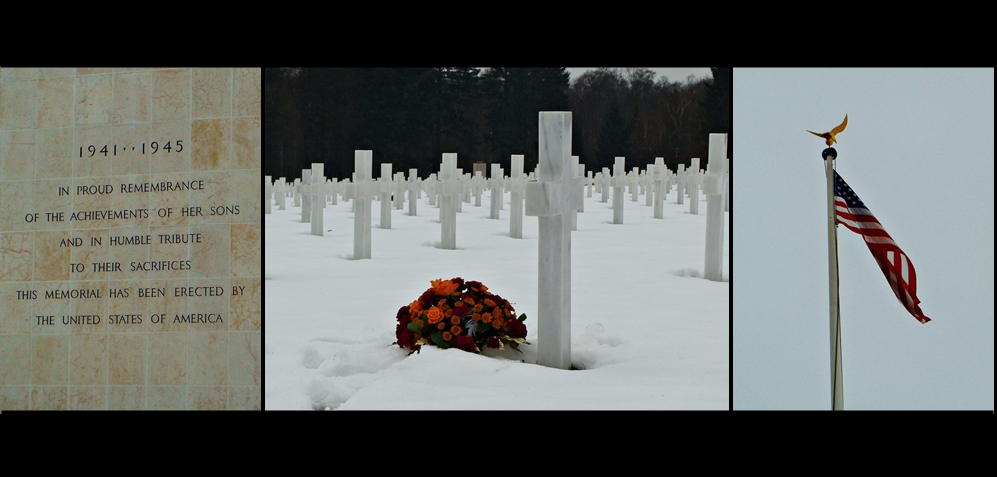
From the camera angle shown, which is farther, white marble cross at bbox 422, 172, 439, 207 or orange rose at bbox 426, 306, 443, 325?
white marble cross at bbox 422, 172, 439, 207

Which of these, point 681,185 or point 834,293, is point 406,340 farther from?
point 681,185

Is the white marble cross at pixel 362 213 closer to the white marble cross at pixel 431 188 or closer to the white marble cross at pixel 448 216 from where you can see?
the white marble cross at pixel 448 216

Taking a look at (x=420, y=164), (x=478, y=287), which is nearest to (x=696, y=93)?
(x=420, y=164)

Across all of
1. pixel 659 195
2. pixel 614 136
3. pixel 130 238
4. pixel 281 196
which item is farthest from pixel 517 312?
pixel 614 136

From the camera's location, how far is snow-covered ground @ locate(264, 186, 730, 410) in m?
4.71

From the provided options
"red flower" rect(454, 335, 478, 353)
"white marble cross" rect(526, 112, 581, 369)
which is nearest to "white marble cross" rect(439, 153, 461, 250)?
"red flower" rect(454, 335, 478, 353)

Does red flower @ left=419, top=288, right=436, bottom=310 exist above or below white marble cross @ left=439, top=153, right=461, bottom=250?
below

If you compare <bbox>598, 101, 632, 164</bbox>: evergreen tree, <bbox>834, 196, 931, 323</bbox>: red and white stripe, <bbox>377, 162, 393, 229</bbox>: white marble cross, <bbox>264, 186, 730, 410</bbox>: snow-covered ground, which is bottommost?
<bbox>264, 186, 730, 410</bbox>: snow-covered ground

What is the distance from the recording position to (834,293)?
436cm

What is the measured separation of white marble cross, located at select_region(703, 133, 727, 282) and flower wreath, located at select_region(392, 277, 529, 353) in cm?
356

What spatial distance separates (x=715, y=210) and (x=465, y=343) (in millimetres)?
4294

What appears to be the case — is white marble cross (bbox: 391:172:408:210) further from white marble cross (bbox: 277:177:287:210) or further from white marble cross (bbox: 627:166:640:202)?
white marble cross (bbox: 627:166:640:202)

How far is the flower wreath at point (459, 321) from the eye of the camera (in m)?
5.46

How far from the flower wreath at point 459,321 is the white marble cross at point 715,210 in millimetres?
3560
